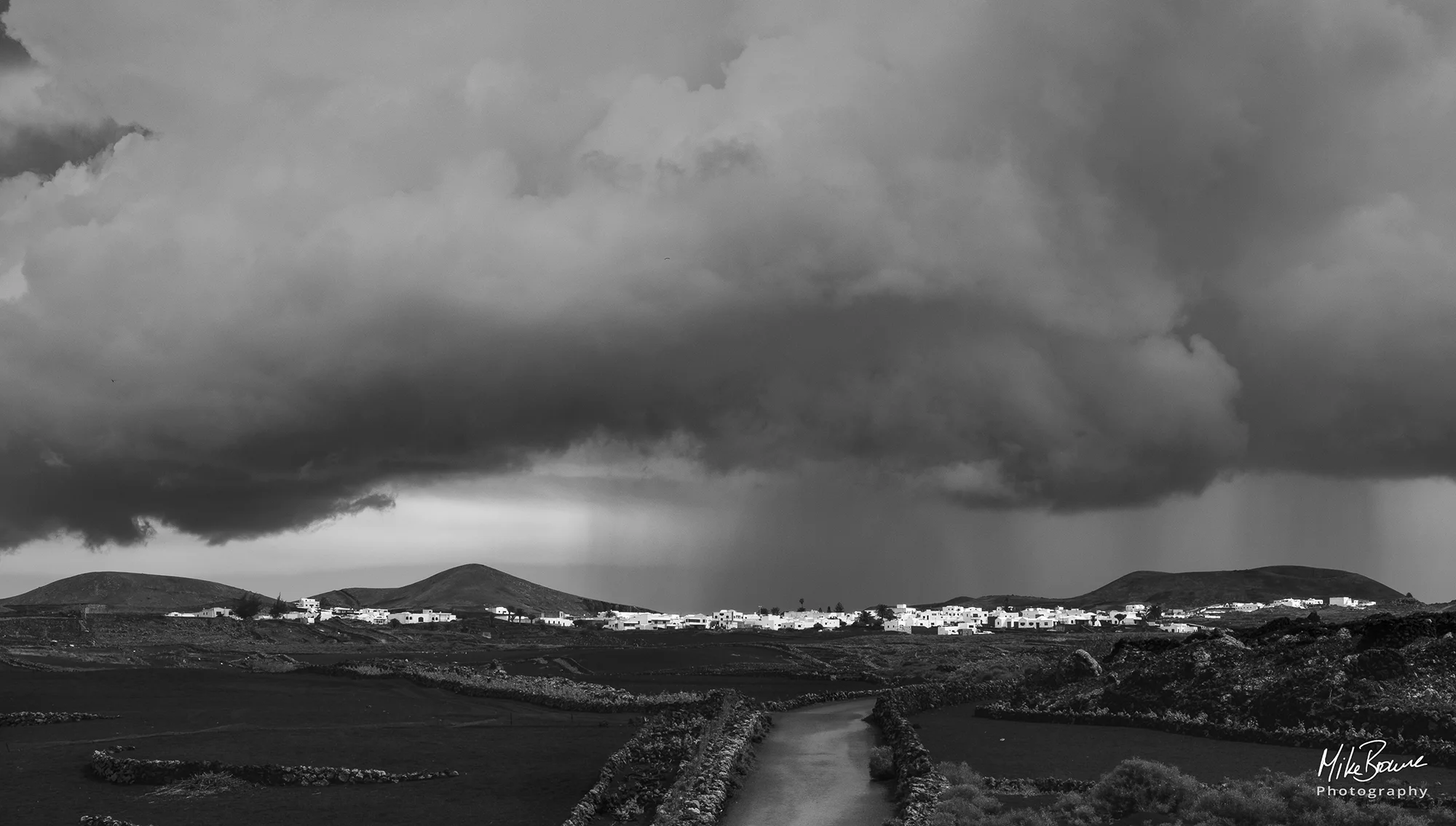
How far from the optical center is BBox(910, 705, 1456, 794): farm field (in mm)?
35219

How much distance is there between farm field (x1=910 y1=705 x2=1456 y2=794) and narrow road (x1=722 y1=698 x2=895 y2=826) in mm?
3804

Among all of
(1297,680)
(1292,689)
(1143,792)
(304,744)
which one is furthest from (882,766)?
(1297,680)

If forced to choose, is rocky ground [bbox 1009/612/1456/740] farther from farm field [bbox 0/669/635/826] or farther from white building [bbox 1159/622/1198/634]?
white building [bbox 1159/622/1198/634]

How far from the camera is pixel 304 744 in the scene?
141 feet

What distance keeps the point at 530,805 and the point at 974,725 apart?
28.7m

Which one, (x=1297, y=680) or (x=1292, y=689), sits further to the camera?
(x=1297, y=680)

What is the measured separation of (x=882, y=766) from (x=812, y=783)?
111 inches

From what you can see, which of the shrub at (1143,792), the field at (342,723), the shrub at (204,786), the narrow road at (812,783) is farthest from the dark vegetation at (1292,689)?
the shrub at (204,786)

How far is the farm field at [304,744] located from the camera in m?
30.6

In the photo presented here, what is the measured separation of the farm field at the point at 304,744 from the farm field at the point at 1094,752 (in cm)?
1592

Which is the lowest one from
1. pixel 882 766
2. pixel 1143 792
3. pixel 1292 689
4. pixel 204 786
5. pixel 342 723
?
pixel 342 723
